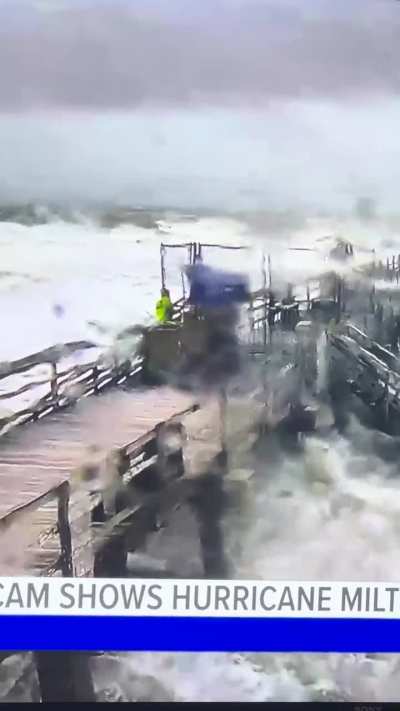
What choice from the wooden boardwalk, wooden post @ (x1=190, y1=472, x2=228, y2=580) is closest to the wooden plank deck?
the wooden boardwalk

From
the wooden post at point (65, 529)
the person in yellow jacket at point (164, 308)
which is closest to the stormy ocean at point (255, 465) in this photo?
the person in yellow jacket at point (164, 308)

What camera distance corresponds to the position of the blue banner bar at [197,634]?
3.81 feet

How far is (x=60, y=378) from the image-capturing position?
3.90ft

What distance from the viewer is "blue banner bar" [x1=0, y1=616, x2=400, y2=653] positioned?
1.16m

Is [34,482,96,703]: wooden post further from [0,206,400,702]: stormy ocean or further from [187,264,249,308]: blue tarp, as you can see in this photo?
[187,264,249,308]: blue tarp

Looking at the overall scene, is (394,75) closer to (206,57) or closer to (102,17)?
(206,57)

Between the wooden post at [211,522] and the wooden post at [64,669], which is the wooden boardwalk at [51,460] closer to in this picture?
the wooden post at [64,669]

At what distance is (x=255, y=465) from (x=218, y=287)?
25cm

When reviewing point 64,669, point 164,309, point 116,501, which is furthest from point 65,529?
point 164,309

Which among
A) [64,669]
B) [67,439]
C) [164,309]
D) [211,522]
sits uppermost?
[164,309]

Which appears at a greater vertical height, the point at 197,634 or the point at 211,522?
the point at 211,522

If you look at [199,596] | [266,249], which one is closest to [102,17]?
[266,249]

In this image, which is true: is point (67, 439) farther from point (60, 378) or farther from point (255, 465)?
point (255, 465)

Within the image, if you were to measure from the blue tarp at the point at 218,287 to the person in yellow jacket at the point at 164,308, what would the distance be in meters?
0.03
